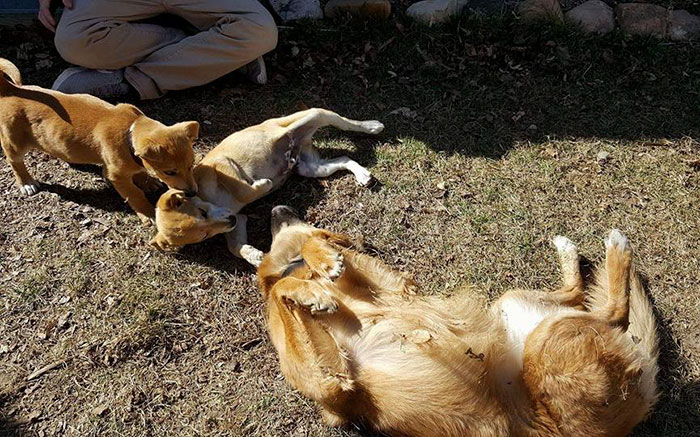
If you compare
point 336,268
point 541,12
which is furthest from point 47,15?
point 541,12

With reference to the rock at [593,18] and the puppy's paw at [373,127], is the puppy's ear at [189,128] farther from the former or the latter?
the rock at [593,18]

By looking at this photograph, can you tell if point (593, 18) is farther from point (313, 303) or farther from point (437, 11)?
point (313, 303)

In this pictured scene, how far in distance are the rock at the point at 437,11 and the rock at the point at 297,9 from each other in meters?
0.89

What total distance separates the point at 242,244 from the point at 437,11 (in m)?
2.87

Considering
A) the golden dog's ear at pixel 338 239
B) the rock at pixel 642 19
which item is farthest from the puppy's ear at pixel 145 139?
the rock at pixel 642 19

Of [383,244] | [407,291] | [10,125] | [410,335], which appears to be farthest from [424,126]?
[10,125]

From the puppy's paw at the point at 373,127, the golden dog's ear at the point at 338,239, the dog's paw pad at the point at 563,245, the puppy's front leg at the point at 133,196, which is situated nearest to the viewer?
the golden dog's ear at the point at 338,239

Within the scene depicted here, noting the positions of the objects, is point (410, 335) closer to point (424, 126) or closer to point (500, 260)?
point (500, 260)

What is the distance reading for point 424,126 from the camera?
4.57 meters

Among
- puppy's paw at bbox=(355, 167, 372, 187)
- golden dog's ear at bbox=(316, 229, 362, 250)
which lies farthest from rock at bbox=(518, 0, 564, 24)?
golden dog's ear at bbox=(316, 229, 362, 250)

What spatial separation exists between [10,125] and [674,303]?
465cm

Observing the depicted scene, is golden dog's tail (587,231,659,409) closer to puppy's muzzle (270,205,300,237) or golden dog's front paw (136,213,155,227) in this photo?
puppy's muzzle (270,205,300,237)

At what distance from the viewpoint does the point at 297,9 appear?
209 inches

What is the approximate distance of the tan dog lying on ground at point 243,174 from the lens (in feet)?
12.3
